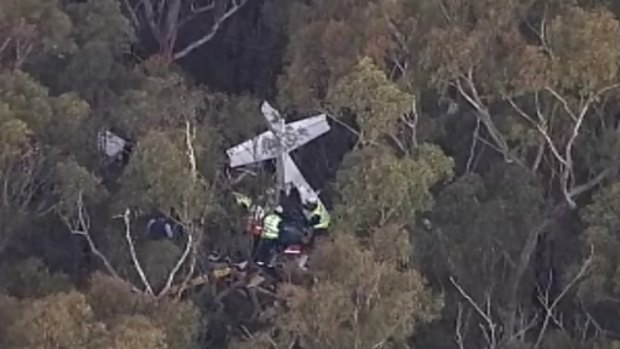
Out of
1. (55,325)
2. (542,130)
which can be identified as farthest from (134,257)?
(542,130)

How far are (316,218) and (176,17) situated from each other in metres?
3.78

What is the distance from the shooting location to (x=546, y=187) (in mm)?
11867

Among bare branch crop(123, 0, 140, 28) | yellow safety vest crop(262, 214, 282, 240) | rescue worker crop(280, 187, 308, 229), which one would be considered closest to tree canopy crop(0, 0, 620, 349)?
yellow safety vest crop(262, 214, 282, 240)

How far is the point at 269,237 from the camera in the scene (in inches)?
503

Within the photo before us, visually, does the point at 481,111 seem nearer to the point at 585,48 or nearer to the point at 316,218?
the point at 585,48

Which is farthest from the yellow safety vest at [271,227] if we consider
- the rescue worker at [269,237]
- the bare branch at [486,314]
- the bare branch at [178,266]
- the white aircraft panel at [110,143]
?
the bare branch at [486,314]

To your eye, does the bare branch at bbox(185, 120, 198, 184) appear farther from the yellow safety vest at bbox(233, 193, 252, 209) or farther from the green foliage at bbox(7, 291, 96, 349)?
the green foliage at bbox(7, 291, 96, 349)

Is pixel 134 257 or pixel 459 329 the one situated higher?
pixel 134 257

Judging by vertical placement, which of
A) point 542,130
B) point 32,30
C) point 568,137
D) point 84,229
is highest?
point 32,30

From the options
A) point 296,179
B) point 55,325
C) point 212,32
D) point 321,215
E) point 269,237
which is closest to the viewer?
point 55,325

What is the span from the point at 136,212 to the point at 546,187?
128 inches

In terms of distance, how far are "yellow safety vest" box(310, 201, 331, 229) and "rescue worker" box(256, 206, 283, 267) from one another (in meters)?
0.32

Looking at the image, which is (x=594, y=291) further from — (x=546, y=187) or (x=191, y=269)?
(x=191, y=269)

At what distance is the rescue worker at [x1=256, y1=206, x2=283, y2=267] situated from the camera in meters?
12.7
